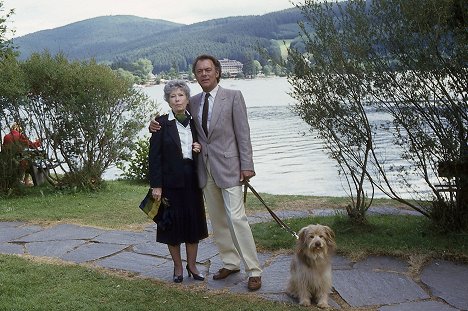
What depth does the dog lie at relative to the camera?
14.4ft

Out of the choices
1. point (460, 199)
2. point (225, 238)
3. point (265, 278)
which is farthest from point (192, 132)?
point (460, 199)

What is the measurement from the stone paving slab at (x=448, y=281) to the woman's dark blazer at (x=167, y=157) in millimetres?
2462

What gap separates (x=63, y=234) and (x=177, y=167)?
297 cm

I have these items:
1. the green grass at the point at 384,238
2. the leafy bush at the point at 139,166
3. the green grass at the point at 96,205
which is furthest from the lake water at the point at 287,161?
the green grass at the point at 384,238

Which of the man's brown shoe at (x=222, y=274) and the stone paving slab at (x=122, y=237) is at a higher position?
the man's brown shoe at (x=222, y=274)

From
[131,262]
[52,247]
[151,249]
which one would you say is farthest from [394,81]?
[52,247]

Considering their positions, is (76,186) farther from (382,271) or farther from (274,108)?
(274,108)

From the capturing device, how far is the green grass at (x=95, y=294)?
4.53m

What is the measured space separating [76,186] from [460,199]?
7067 mm

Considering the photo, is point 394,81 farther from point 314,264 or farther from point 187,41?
point 187,41

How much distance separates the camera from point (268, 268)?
18.3 ft

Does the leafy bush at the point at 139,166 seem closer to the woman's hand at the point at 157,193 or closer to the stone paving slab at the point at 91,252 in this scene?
the stone paving slab at the point at 91,252

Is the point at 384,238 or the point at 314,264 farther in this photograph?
the point at 384,238

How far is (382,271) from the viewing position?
17.7ft
